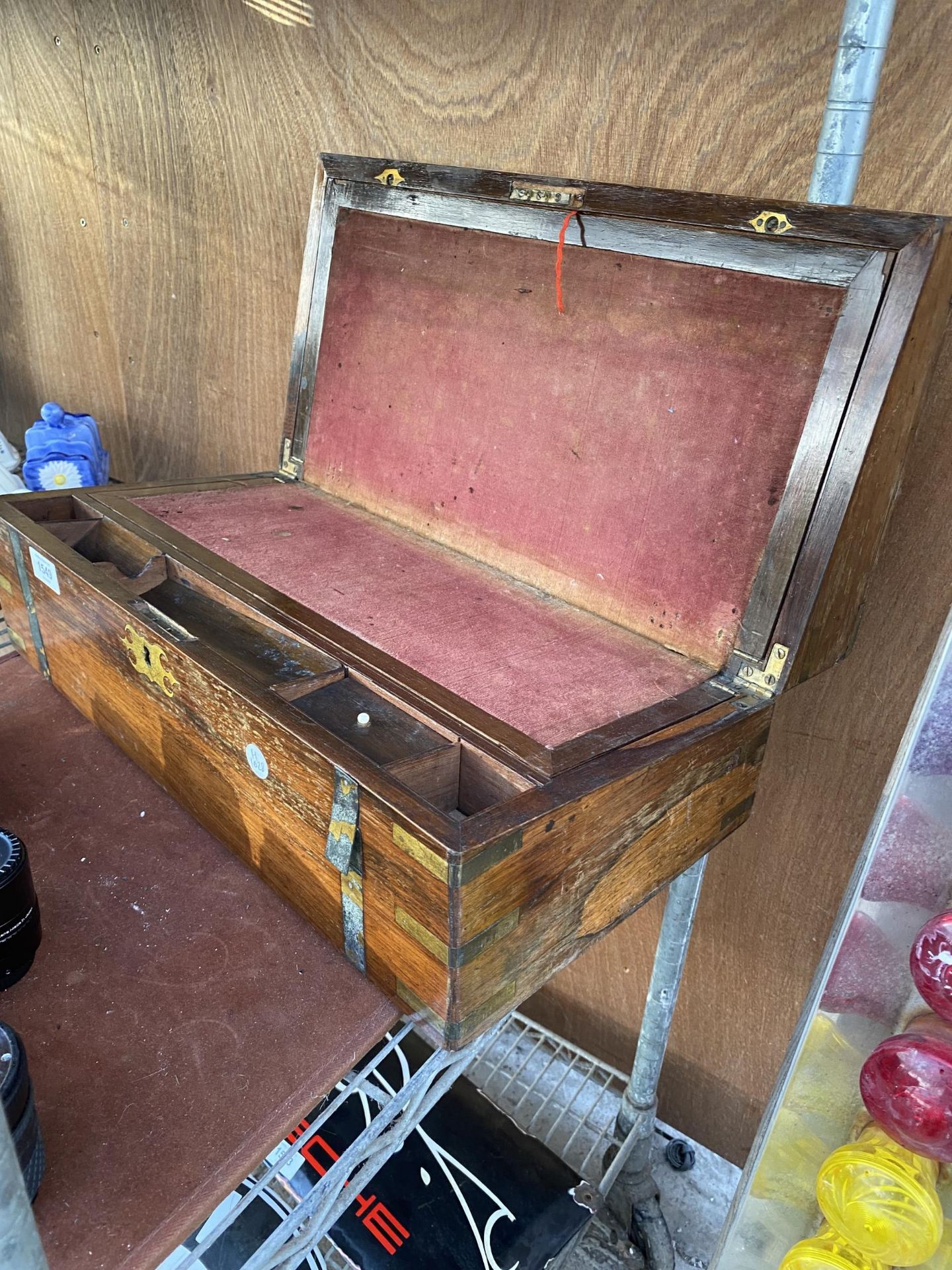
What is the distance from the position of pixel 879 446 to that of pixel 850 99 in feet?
1.12

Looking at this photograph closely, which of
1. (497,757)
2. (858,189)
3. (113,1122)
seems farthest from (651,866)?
(858,189)

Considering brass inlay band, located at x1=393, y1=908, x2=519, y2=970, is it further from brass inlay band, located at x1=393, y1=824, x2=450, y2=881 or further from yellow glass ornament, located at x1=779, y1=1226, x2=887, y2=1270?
yellow glass ornament, located at x1=779, y1=1226, x2=887, y2=1270

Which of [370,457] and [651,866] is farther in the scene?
[370,457]

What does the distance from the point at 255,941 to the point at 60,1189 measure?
0.94 feet

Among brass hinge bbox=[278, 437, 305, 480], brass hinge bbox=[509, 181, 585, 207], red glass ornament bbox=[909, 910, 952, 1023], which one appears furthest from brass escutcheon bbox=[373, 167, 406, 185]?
red glass ornament bbox=[909, 910, 952, 1023]

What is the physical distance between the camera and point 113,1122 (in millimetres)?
777

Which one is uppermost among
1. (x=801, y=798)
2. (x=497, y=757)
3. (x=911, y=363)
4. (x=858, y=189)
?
(x=858, y=189)

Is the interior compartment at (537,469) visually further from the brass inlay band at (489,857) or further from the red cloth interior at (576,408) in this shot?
the brass inlay band at (489,857)

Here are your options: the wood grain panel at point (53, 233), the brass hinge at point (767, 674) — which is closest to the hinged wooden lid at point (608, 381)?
the brass hinge at point (767, 674)

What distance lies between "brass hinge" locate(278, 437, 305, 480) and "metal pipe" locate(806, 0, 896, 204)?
904 millimetres

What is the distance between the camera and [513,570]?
1.24m

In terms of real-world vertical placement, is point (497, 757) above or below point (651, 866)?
above

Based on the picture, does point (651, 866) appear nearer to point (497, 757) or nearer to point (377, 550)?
point (497, 757)

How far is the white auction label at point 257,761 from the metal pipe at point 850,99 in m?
0.82
